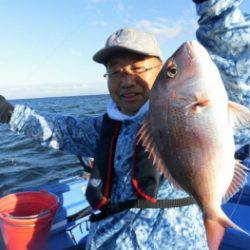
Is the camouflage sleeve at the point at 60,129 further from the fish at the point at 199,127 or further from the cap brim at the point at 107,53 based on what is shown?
the fish at the point at 199,127

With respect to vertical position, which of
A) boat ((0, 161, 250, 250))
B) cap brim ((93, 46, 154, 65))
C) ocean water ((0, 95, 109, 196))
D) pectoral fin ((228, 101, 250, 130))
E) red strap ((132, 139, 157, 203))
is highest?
cap brim ((93, 46, 154, 65))

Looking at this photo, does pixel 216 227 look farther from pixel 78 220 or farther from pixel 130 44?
pixel 78 220

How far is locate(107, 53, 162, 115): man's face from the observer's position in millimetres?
2490

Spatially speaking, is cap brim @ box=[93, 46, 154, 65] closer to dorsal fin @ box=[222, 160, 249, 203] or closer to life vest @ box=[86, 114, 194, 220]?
life vest @ box=[86, 114, 194, 220]

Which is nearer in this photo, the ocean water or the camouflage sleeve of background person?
the camouflage sleeve of background person

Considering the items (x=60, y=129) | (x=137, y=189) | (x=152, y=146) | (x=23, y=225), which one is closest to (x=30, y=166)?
(x=23, y=225)

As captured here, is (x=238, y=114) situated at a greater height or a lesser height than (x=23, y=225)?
greater

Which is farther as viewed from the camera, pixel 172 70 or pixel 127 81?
pixel 127 81

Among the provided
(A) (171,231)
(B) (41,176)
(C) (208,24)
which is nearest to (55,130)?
(A) (171,231)

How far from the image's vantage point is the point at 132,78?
249cm

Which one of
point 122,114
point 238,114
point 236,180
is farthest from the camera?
point 122,114

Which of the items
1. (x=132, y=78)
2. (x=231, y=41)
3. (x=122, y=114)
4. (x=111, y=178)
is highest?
(x=231, y=41)

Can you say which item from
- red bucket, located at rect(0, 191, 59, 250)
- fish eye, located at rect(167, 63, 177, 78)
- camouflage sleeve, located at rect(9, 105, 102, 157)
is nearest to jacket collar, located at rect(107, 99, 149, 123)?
camouflage sleeve, located at rect(9, 105, 102, 157)

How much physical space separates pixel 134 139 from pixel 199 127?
0.83 meters
